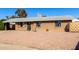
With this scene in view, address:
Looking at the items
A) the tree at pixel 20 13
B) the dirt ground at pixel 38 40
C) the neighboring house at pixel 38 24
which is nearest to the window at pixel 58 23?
the neighboring house at pixel 38 24

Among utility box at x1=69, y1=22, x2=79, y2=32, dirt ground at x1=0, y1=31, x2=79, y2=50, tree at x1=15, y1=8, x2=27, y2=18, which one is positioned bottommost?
dirt ground at x1=0, y1=31, x2=79, y2=50

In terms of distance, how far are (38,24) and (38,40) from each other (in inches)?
20.6

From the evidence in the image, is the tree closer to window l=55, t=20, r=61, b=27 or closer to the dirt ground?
the dirt ground

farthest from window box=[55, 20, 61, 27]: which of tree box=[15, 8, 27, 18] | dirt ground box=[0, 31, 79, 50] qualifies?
tree box=[15, 8, 27, 18]

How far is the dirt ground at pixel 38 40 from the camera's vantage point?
11834 millimetres

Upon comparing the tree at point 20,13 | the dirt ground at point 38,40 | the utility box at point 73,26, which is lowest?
the dirt ground at point 38,40

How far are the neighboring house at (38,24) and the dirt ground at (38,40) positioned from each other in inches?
6.4

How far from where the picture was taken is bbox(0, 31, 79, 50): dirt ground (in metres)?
11.8

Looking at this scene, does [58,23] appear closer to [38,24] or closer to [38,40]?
[38,24]

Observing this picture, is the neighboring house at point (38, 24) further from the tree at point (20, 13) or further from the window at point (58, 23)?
the tree at point (20, 13)

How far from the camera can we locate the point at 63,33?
38.9 feet

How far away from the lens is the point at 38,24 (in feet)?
39.0

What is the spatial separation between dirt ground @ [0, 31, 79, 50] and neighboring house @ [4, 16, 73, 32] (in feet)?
0.53
